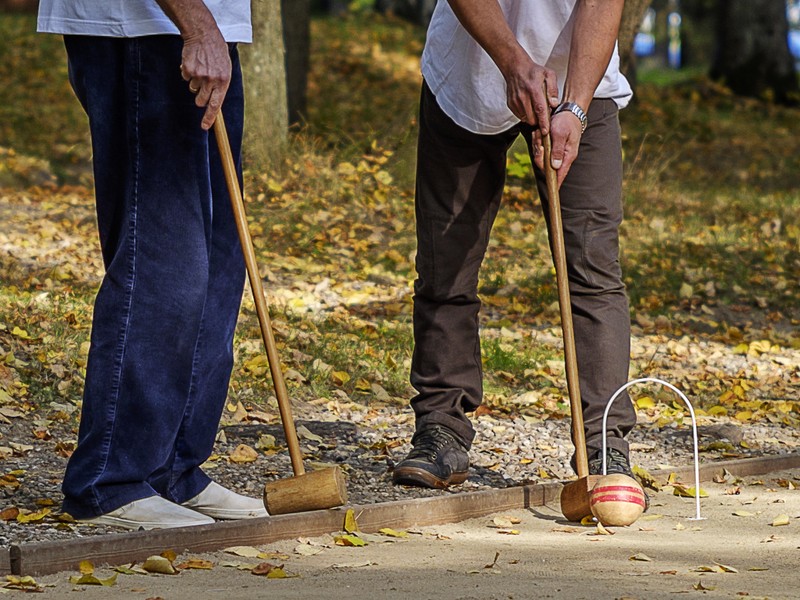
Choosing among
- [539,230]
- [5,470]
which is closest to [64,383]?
[5,470]

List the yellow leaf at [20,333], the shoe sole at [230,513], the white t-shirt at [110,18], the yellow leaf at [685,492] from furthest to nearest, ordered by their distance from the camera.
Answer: the yellow leaf at [20,333], the yellow leaf at [685,492], the shoe sole at [230,513], the white t-shirt at [110,18]

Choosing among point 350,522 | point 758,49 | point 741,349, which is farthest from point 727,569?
point 758,49

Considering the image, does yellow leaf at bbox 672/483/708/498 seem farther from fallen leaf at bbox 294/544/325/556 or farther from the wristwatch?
fallen leaf at bbox 294/544/325/556

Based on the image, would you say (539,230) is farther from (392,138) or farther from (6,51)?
(6,51)

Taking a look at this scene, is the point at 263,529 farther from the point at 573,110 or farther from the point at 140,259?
the point at 573,110

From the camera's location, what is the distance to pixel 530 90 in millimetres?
3773

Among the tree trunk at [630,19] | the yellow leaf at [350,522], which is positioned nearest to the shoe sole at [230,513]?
the yellow leaf at [350,522]

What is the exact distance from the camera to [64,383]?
17.6 ft

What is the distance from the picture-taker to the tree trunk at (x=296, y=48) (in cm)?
1399

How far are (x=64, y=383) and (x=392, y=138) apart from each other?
18.9 ft

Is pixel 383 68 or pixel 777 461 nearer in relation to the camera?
pixel 777 461

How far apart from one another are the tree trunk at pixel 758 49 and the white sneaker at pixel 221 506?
18.0 metres

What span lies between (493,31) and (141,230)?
125 cm

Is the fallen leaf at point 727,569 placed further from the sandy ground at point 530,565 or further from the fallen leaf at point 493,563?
the fallen leaf at point 493,563
